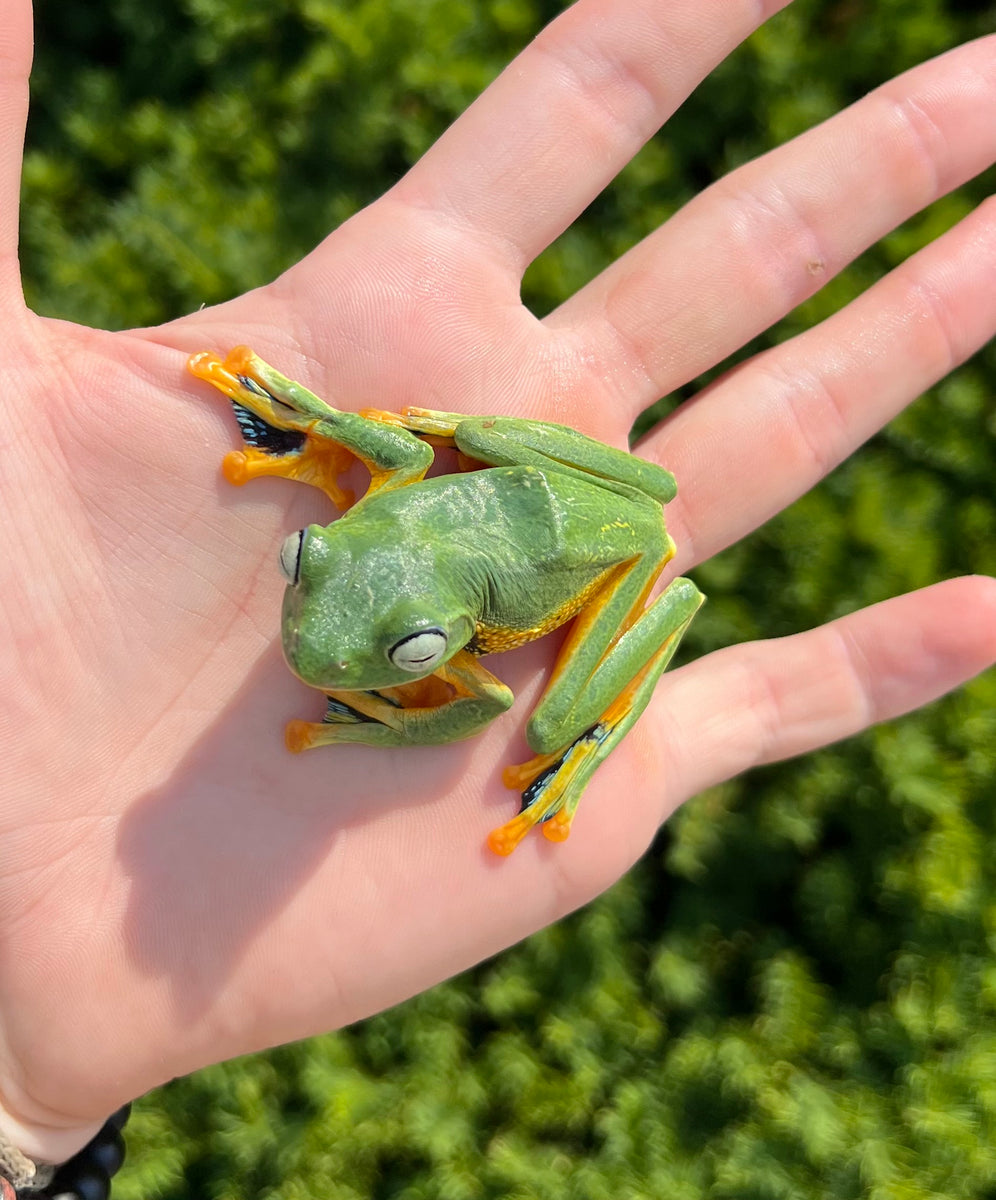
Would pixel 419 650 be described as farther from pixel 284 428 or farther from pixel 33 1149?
pixel 33 1149

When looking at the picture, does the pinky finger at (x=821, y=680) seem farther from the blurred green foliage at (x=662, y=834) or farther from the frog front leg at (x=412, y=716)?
the frog front leg at (x=412, y=716)

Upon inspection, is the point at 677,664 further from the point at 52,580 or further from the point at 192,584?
the point at 52,580

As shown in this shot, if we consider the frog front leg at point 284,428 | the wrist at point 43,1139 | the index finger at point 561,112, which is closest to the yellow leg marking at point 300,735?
the frog front leg at point 284,428

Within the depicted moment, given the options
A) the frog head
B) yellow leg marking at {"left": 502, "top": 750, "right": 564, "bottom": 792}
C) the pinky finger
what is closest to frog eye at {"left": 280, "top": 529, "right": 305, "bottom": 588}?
the frog head

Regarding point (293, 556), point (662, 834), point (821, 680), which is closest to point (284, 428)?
point (293, 556)

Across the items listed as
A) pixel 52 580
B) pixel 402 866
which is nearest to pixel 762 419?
pixel 402 866

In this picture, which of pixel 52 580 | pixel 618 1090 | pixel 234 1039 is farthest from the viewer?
pixel 618 1090

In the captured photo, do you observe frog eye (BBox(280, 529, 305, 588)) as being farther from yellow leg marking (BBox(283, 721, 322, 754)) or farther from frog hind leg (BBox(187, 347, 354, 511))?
yellow leg marking (BBox(283, 721, 322, 754))
